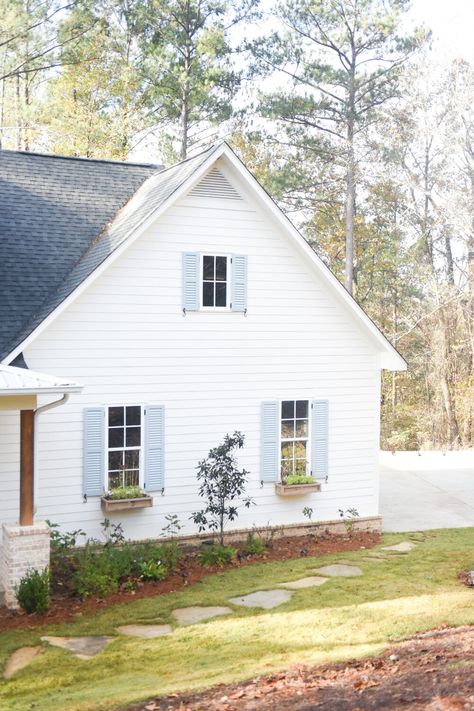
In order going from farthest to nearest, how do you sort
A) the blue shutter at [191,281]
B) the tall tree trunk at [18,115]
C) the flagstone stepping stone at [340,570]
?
1. the tall tree trunk at [18,115]
2. the blue shutter at [191,281]
3. the flagstone stepping stone at [340,570]

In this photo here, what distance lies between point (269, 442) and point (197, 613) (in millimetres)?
4075

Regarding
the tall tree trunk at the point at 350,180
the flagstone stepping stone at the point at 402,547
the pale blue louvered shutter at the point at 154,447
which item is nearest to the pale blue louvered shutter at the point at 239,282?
the pale blue louvered shutter at the point at 154,447

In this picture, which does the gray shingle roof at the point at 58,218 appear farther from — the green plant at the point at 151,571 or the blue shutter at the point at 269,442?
the blue shutter at the point at 269,442

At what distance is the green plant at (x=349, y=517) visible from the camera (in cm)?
1362

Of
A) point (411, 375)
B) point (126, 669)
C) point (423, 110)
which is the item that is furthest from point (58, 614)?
point (411, 375)

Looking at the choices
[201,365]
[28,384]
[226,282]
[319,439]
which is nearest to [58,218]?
[226,282]

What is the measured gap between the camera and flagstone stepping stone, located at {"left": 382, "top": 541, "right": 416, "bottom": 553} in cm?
1267

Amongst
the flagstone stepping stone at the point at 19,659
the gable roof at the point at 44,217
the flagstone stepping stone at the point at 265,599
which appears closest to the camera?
the flagstone stepping stone at the point at 19,659

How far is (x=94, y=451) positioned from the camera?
11875mm

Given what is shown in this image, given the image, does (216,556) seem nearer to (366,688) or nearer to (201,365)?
(201,365)

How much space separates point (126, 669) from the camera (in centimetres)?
780

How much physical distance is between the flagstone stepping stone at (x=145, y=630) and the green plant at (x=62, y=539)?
7.24ft

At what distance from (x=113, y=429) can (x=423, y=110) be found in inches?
770

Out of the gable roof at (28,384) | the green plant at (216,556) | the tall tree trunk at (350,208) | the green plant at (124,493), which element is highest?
the tall tree trunk at (350,208)
